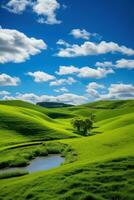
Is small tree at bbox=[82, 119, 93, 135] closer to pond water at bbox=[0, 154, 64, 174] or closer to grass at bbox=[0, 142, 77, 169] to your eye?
grass at bbox=[0, 142, 77, 169]

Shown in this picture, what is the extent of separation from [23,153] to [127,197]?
4449 cm

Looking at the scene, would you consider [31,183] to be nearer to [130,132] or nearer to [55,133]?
[130,132]

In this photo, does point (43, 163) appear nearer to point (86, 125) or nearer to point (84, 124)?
point (86, 125)

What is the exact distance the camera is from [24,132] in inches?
4626

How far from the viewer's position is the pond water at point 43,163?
208 feet

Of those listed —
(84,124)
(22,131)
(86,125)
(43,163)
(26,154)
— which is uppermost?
(84,124)

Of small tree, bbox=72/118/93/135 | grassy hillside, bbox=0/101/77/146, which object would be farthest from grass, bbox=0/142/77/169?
small tree, bbox=72/118/93/135

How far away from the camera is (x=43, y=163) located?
69.4 meters

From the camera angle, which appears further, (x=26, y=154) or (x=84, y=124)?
(x=84, y=124)

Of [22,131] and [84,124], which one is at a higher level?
[84,124]

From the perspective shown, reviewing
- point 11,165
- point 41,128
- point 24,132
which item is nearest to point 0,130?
point 24,132

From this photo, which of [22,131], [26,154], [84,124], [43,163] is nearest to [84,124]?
[84,124]

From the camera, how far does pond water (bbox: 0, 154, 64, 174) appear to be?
2493 inches

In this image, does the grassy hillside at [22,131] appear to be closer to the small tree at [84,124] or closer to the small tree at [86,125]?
the small tree at [84,124]
